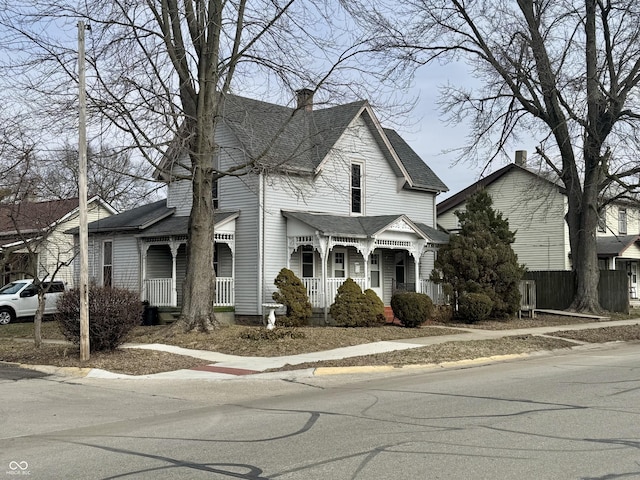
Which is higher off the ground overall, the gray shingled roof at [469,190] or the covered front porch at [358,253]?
the gray shingled roof at [469,190]

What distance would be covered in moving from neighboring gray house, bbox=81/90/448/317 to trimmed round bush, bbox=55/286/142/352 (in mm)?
7887

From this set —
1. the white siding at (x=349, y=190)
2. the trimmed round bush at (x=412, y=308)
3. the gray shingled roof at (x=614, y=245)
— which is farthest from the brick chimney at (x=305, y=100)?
the gray shingled roof at (x=614, y=245)

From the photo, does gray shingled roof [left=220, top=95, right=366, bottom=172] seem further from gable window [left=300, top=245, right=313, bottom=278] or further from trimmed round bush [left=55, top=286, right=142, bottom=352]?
trimmed round bush [left=55, top=286, right=142, bottom=352]

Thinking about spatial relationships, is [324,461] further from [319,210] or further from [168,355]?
[319,210]

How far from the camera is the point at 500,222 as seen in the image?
88.5ft

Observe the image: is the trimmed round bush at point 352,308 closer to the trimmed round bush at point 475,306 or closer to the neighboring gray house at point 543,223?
the trimmed round bush at point 475,306

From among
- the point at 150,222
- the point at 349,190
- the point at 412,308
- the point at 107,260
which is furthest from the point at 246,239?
the point at 107,260

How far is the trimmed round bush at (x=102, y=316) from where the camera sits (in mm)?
14758

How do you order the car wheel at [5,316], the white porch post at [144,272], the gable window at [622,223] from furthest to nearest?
the gable window at [622,223]
the car wheel at [5,316]
the white porch post at [144,272]

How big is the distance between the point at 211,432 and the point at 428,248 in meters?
20.4

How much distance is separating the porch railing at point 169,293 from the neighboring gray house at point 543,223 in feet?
61.2

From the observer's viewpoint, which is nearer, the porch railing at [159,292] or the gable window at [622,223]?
the porch railing at [159,292]

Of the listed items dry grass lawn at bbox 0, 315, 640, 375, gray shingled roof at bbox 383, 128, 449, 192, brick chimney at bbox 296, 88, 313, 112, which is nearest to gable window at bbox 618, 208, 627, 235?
gray shingled roof at bbox 383, 128, 449, 192

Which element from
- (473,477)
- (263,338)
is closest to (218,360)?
(263,338)
